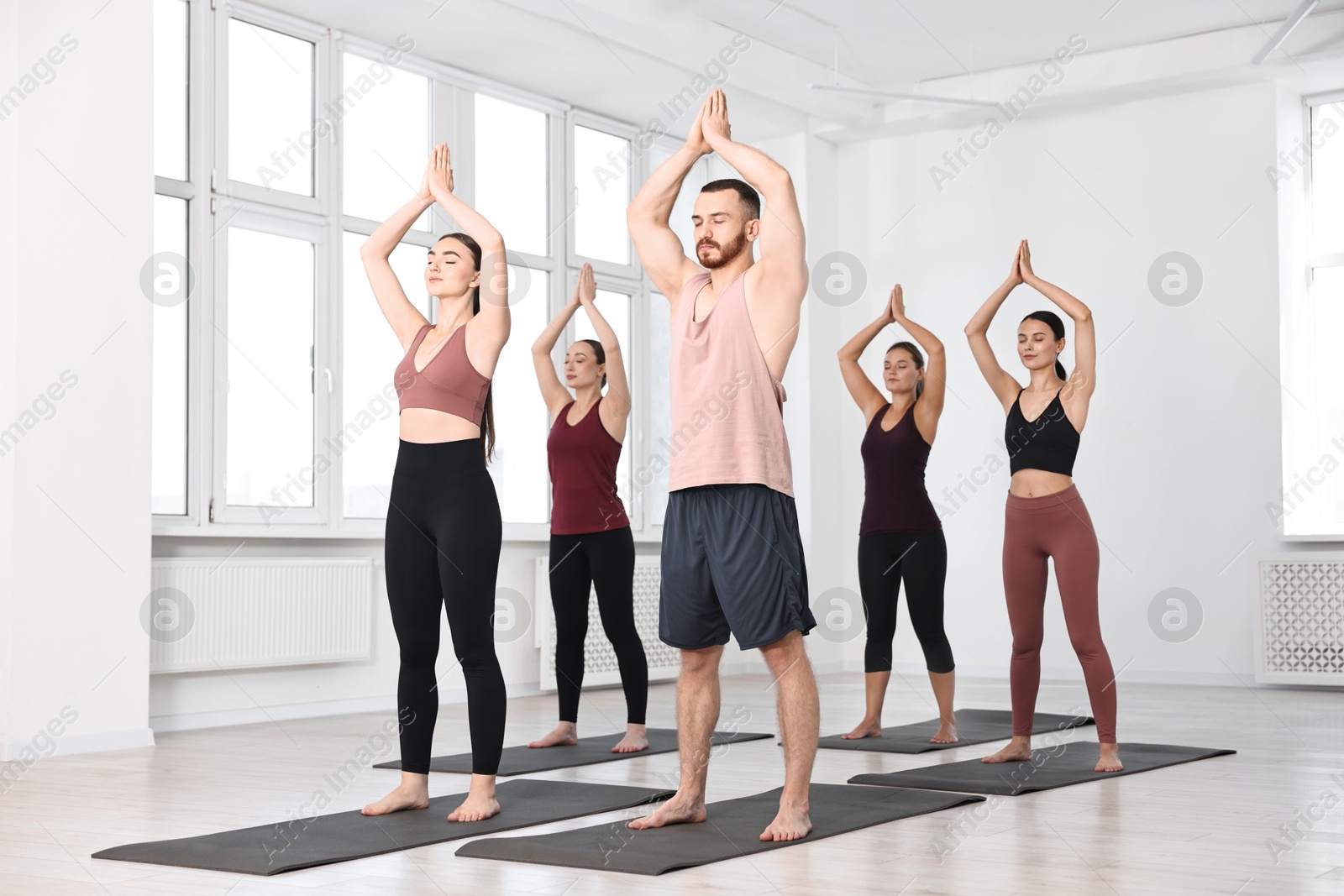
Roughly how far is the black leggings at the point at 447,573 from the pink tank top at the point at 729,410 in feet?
1.67

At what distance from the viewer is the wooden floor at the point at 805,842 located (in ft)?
8.58

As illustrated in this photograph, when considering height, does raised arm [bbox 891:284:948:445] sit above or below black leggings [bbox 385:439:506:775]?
above

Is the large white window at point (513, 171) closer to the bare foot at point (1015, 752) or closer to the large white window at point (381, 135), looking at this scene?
the large white window at point (381, 135)

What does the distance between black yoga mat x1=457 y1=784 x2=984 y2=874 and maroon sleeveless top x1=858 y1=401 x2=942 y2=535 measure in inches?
54.8

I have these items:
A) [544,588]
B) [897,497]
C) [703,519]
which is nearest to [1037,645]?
[897,497]

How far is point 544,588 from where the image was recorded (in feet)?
23.1

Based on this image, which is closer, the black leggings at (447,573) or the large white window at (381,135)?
the black leggings at (447,573)

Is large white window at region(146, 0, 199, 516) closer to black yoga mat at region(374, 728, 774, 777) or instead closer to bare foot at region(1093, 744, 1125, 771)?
black yoga mat at region(374, 728, 774, 777)

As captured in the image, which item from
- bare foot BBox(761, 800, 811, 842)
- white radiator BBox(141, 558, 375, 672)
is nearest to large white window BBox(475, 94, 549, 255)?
white radiator BBox(141, 558, 375, 672)

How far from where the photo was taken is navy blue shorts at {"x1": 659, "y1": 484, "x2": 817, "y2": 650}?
9.88 feet

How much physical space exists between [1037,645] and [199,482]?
338 centimetres

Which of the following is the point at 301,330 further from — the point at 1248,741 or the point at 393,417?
the point at 1248,741

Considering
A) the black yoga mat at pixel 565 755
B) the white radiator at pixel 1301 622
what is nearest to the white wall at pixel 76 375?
the black yoga mat at pixel 565 755

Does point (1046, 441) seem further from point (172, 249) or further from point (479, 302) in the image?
point (172, 249)
